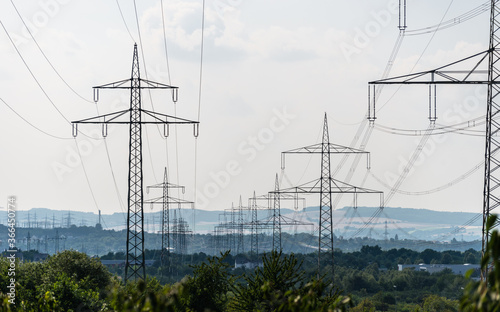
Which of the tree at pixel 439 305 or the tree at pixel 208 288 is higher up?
the tree at pixel 208 288

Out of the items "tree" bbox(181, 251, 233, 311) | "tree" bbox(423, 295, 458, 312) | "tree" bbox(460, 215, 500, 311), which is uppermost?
"tree" bbox(460, 215, 500, 311)

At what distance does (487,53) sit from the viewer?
38188 mm

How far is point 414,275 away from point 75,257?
12582 cm

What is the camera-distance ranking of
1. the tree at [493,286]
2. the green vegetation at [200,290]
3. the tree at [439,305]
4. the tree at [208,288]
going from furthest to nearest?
the tree at [439,305], the tree at [208,288], the green vegetation at [200,290], the tree at [493,286]

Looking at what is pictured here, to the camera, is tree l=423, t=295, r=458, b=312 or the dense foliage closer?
the dense foliage

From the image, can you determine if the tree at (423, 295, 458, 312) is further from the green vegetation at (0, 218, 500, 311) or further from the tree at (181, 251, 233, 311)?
the tree at (181, 251, 233, 311)

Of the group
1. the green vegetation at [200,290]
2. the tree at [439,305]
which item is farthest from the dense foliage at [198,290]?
the tree at [439,305]

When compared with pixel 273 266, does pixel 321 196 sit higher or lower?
higher

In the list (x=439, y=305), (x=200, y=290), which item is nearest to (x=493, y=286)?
(x=200, y=290)

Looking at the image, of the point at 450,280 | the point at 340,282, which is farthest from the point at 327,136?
the point at 450,280

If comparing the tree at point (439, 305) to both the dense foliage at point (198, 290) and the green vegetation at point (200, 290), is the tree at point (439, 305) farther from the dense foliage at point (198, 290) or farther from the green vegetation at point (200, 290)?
the dense foliage at point (198, 290)

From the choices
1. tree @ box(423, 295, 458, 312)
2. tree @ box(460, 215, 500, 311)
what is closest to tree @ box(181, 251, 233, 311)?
tree @ box(460, 215, 500, 311)

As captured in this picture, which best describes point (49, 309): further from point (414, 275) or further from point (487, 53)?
point (414, 275)

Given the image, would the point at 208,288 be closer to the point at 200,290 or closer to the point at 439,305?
the point at 200,290
